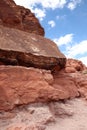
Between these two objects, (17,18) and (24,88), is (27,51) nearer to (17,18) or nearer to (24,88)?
(24,88)

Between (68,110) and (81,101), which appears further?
(81,101)

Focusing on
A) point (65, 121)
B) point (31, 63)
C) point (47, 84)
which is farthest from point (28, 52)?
point (65, 121)

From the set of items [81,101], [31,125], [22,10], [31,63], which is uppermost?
[22,10]

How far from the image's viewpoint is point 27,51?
5914 mm

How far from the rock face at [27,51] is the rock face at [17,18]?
948 millimetres

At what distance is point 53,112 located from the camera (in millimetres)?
5551

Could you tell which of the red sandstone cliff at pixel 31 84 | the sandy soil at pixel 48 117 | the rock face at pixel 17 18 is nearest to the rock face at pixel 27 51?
the red sandstone cliff at pixel 31 84

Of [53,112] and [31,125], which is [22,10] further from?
[31,125]

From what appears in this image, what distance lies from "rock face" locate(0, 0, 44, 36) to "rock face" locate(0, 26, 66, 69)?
0.95 meters

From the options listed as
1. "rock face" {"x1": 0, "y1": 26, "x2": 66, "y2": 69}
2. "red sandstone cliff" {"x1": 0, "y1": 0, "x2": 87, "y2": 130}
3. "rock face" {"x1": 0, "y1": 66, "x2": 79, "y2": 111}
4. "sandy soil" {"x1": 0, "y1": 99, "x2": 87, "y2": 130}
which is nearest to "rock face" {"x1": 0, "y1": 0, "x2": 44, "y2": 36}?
"red sandstone cliff" {"x1": 0, "y1": 0, "x2": 87, "y2": 130}

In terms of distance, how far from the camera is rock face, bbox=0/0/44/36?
7.40 metres

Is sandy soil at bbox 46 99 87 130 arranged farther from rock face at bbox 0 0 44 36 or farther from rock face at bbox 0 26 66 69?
rock face at bbox 0 0 44 36

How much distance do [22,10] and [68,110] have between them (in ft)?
15.6

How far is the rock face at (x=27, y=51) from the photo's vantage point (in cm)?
561
